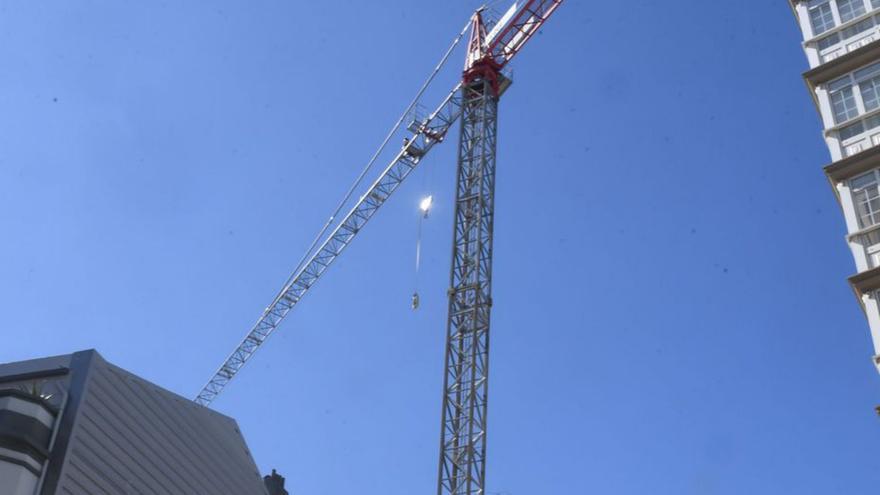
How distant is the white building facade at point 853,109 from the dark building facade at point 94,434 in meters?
30.9

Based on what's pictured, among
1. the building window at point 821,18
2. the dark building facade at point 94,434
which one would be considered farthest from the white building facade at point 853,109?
the dark building facade at point 94,434

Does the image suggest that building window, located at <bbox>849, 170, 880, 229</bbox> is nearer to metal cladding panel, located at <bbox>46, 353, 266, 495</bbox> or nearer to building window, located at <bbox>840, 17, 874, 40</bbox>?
building window, located at <bbox>840, 17, 874, 40</bbox>

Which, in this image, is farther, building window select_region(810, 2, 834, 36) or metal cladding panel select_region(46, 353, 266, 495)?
metal cladding panel select_region(46, 353, 266, 495)

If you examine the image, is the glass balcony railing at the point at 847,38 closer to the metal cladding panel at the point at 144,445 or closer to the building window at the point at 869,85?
the building window at the point at 869,85

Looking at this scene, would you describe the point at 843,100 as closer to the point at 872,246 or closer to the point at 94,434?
the point at 872,246

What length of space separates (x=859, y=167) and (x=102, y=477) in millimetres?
32869

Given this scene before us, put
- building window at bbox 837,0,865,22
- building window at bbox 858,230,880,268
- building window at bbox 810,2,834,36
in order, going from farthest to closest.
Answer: building window at bbox 810,2,834,36 → building window at bbox 837,0,865,22 → building window at bbox 858,230,880,268

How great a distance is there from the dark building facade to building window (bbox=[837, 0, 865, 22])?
1316 inches

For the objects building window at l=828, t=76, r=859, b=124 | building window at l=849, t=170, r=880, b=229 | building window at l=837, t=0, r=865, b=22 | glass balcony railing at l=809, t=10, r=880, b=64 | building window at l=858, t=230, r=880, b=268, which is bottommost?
building window at l=858, t=230, r=880, b=268

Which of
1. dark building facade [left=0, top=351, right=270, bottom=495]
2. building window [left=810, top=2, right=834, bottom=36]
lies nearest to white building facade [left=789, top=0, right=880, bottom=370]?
building window [left=810, top=2, right=834, bottom=36]

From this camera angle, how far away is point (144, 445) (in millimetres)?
54750

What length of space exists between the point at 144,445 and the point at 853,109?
115 feet

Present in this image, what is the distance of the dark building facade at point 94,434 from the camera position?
1770 inches

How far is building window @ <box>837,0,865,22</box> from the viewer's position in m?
40.4
